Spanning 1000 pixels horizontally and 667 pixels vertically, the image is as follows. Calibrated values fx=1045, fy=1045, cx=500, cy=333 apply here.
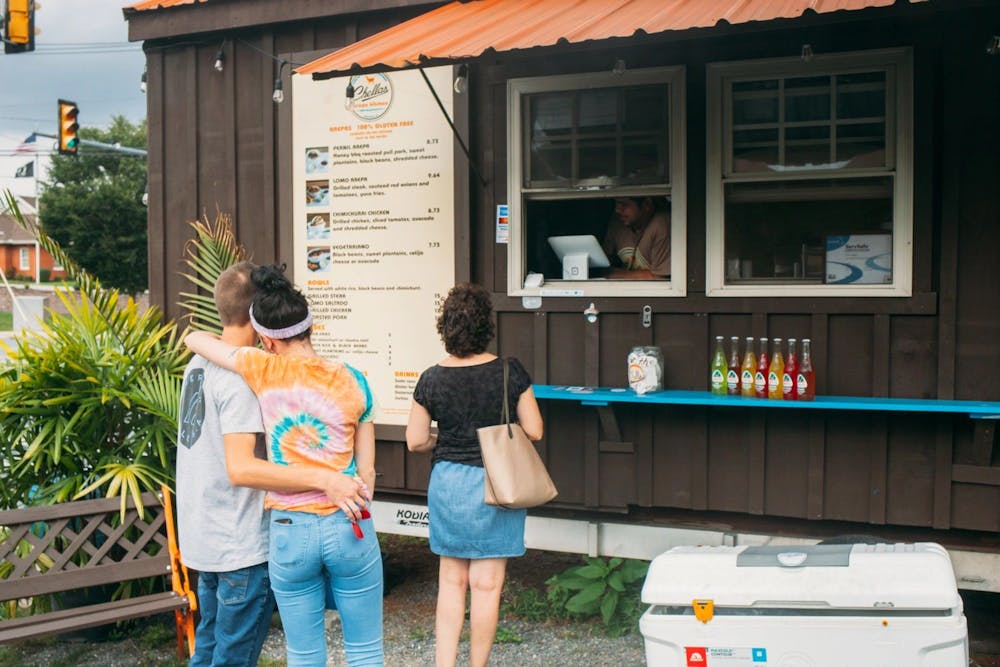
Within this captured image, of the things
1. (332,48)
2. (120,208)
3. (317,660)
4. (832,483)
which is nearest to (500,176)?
(332,48)

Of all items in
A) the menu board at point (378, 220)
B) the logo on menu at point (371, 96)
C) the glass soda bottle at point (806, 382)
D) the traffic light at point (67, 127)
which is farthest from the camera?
the traffic light at point (67, 127)

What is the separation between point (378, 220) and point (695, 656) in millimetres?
3811

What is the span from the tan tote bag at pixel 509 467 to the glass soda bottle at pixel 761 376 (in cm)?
156

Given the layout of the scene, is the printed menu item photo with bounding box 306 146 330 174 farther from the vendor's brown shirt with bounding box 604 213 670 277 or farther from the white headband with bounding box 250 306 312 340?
the white headband with bounding box 250 306 312 340

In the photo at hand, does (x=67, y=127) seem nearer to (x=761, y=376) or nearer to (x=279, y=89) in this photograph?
(x=279, y=89)

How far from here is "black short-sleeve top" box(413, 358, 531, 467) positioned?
4.55 m

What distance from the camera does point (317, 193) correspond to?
22.5 ft

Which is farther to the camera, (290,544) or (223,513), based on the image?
(223,513)

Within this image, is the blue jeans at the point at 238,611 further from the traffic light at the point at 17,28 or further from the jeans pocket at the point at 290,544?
the traffic light at the point at 17,28

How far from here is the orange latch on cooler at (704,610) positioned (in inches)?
144

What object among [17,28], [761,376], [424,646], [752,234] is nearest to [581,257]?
[752,234]

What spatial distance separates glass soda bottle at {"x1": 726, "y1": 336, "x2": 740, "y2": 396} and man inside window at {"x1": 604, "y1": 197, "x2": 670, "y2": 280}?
1.86ft

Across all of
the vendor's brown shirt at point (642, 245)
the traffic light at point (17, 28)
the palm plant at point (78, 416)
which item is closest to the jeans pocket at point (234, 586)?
the palm plant at point (78, 416)

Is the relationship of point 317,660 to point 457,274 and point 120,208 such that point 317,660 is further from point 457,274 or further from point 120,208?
point 120,208
